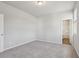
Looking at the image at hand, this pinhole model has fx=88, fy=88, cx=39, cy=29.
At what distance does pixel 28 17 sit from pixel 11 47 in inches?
109

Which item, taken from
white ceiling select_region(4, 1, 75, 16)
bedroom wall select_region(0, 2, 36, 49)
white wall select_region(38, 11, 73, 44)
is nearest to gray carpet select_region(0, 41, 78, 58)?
bedroom wall select_region(0, 2, 36, 49)

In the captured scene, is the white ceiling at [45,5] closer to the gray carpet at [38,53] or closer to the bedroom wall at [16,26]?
the bedroom wall at [16,26]

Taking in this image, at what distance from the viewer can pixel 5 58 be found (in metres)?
3.50

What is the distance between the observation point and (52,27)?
7145 millimetres

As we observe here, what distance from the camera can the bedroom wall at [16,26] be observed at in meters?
4.82

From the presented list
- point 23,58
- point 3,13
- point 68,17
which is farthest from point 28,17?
point 23,58

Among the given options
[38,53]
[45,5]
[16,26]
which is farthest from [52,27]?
[38,53]

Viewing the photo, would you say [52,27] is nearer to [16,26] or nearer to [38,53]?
[16,26]

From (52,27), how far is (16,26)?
9.69ft

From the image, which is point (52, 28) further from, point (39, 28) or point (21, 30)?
point (21, 30)

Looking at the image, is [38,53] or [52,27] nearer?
[38,53]

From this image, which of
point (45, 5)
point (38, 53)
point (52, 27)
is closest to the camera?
point (38, 53)

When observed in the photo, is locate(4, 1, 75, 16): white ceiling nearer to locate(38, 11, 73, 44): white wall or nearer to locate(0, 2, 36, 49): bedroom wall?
locate(0, 2, 36, 49): bedroom wall

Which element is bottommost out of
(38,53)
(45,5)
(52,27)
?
(38,53)
